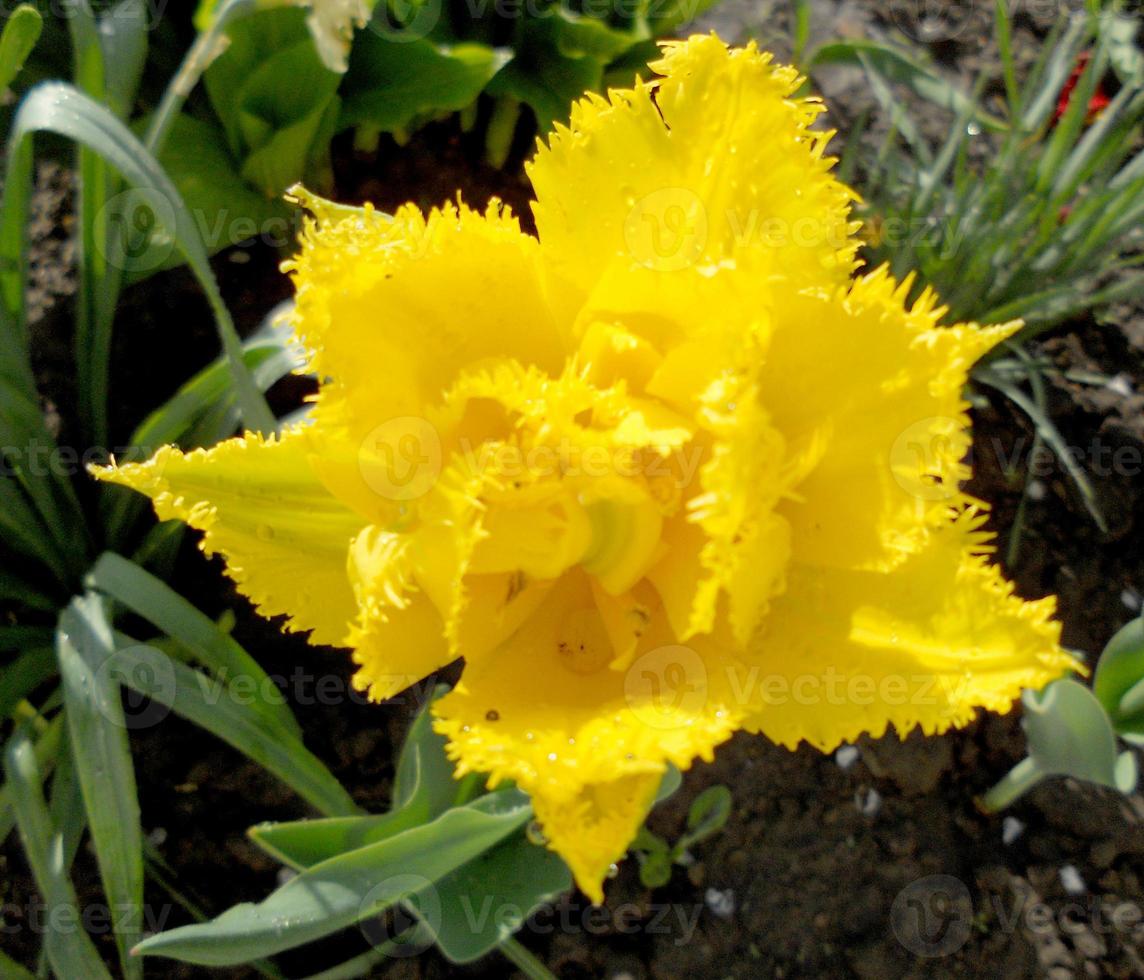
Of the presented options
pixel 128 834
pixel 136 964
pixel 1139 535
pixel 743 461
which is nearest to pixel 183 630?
pixel 128 834

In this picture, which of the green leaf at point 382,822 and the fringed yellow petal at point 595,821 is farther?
the green leaf at point 382,822

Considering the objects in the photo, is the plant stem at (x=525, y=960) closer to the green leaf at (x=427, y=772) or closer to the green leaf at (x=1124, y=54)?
the green leaf at (x=427, y=772)

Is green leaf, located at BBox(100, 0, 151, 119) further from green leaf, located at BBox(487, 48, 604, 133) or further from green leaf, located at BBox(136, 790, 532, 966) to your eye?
green leaf, located at BBox(136, 790, 532, 966)

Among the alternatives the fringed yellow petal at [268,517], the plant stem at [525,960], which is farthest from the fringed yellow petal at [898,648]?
the plant stem at [525,960]

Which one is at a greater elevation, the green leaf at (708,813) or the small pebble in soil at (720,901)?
the green leaf at (708,813)

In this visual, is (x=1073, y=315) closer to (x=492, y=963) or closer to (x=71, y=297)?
(x=492, y=963)

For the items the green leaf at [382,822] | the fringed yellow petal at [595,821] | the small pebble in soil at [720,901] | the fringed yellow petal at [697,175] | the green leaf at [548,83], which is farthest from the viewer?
the green leaf at [548,83]
